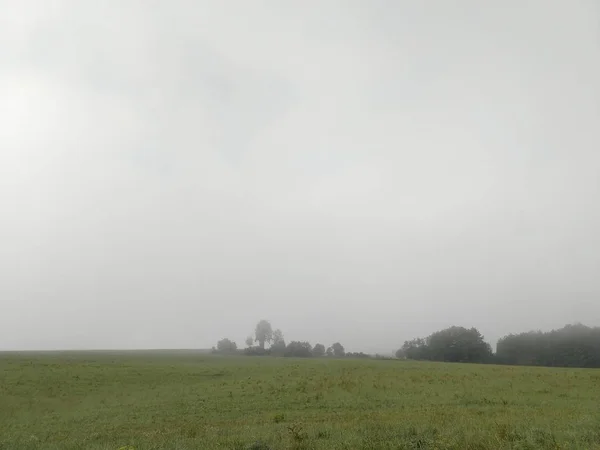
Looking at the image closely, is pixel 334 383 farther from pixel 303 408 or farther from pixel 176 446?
pixel 176 446

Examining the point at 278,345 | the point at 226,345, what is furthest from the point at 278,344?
the point at 226,345

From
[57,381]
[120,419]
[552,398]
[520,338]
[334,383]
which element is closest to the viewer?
[120,419]

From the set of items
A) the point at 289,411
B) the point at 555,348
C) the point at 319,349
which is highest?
the point at 289,411

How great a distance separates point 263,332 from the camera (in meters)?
160

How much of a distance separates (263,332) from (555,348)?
103958 mm

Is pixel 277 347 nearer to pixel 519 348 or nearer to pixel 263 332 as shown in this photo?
pixel 263 332

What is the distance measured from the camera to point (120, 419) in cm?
2312

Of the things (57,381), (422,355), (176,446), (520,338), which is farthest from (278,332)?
(176,446)

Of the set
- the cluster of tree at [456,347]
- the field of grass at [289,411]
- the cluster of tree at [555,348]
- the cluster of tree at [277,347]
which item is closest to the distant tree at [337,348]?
the cluster of tree at [277,347]

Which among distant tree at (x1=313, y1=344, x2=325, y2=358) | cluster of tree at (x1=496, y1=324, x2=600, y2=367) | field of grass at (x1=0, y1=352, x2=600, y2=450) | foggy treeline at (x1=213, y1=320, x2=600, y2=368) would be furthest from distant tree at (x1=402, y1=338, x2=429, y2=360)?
field of grass at (x1=0, y1=352, x2=600, y2=450)

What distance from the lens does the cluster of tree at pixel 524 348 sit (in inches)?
4028

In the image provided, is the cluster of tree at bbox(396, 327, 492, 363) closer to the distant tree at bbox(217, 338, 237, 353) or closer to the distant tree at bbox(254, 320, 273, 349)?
the distant tree at bbox(254, 320, 273, 349)

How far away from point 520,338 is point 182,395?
120963 millimetres

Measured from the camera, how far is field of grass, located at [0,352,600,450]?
1219cm
